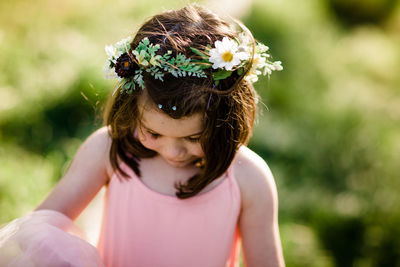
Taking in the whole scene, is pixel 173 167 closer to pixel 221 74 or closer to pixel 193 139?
pixel 193 139

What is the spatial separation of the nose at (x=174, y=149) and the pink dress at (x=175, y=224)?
285 millimetres

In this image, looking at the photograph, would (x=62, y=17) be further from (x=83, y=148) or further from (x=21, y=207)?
(x=83, y=148)

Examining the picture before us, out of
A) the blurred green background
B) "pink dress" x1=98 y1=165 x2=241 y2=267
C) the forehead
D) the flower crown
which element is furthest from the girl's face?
the blurred green background

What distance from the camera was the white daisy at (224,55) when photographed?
48.6 inches

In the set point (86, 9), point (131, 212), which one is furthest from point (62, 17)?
point (131, 212)

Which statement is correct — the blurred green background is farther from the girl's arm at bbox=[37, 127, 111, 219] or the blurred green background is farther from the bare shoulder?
the bare shoulder

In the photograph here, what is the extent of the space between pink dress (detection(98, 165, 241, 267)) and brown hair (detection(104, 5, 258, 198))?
88 millimetres

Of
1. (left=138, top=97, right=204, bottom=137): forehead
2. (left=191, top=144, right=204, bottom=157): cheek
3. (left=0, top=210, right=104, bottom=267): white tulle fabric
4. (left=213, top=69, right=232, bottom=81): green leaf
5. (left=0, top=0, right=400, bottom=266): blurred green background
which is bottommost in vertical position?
(left=0, top=0, right=400, bottom=266): blurred green background

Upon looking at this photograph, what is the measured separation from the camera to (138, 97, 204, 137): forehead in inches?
49.6

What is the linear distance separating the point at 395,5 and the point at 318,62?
3414 mm

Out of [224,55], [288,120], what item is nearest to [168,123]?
[224,55]

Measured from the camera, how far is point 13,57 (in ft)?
12.1

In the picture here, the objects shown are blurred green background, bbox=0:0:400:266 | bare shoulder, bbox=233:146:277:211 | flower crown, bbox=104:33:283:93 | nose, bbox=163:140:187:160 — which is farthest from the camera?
blurred green background, bbox=0:0:400:266

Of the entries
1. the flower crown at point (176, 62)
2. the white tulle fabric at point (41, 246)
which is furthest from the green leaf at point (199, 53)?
the white tulle fabric at point (41, 246)
